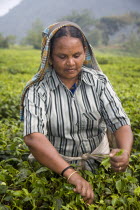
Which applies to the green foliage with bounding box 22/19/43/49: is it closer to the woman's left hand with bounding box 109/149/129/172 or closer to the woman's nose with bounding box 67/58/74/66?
the woman's nose with bounding box 67/58/74/66

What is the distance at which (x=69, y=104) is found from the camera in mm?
1992

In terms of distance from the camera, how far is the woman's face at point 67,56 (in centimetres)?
183

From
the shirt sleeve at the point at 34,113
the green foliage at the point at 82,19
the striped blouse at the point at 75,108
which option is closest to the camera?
the shirt sleeve at the point at 34,113

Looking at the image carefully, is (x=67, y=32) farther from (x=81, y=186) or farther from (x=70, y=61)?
(x=81, y=186)

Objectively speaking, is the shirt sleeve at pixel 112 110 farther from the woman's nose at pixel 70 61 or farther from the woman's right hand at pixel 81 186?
the woman's right hand at pixel 81 186

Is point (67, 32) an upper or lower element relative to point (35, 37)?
lower

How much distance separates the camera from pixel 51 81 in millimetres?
2014

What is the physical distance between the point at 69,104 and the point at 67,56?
359 millimetres

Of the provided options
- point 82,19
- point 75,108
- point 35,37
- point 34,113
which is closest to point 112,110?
point 75,108

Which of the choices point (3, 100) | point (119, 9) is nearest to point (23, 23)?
point (119, 9)

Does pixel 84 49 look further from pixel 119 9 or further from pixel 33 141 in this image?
pixel 119 9

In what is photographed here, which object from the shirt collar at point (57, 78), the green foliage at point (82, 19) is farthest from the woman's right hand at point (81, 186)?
the green foliage at point (82, 19)

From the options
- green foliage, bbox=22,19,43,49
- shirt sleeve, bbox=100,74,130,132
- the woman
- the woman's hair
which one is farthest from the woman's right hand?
green foliage, bbox=22,19,43,49

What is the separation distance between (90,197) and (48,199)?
278 mm
